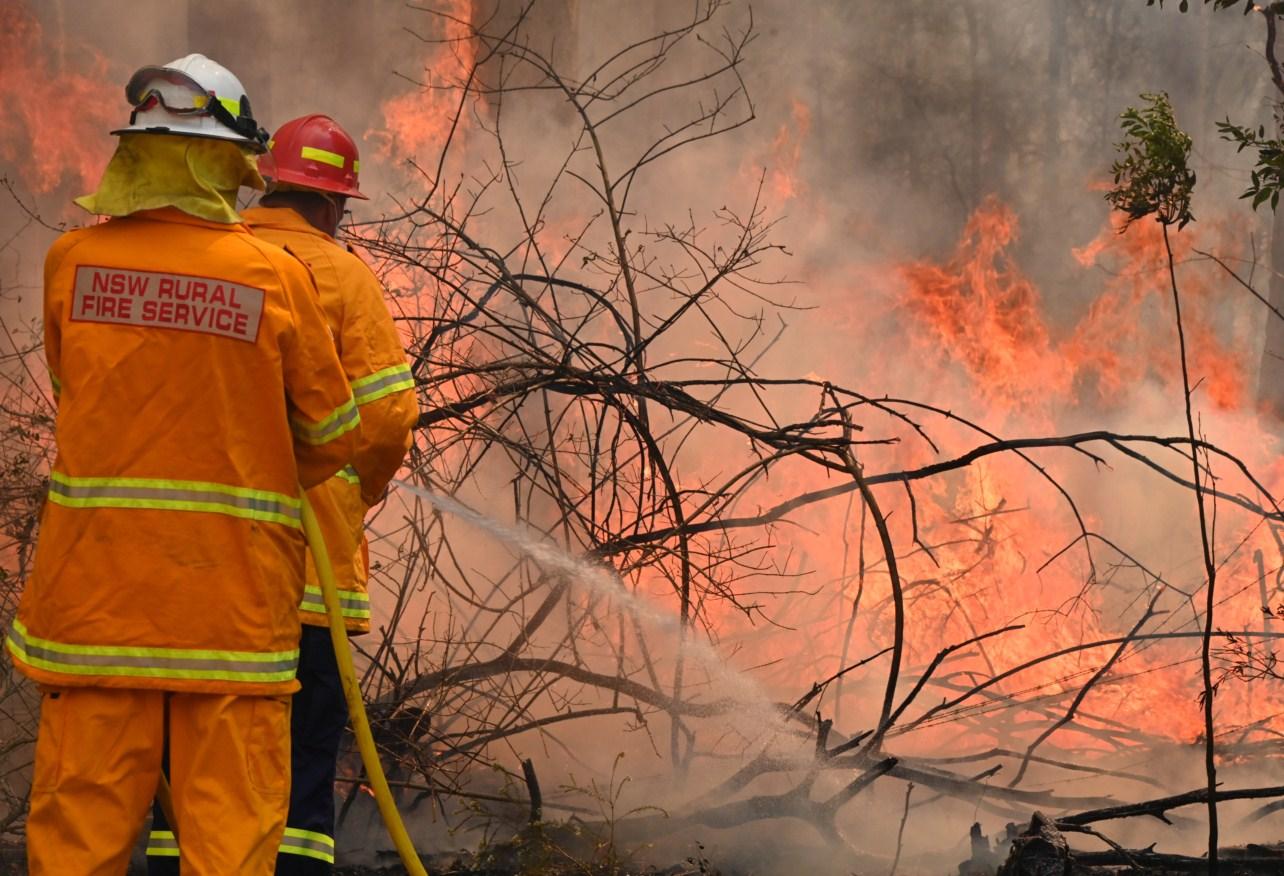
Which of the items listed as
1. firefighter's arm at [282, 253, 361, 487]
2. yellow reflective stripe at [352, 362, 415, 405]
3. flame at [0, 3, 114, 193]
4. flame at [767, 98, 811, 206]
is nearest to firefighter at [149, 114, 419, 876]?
yellow reflective stripe at [352, 362, 415, 405]

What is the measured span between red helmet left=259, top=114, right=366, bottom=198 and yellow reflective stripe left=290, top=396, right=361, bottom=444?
982 millimetres

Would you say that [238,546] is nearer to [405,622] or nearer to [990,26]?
[405,622]

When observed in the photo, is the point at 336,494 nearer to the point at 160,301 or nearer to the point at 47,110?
the point at 160,301

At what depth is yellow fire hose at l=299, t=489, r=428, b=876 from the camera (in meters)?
2.74

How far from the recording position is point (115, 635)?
2490 millimetres

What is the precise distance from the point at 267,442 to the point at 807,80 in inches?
288

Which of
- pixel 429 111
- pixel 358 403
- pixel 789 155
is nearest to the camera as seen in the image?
pixel 358 403

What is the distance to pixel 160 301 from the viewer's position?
2525 millimetres

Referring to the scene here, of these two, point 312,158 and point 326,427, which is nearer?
point 326,427

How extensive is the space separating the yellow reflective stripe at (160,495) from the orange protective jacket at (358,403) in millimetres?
439

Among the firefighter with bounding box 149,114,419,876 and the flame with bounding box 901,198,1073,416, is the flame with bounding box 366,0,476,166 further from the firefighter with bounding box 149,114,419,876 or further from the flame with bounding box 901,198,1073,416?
the firefighter with bounding box 149,114,419,876

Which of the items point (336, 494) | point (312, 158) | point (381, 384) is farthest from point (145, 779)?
point (312, 158)

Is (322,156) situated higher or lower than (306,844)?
higher

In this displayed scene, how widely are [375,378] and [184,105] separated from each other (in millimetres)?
743
